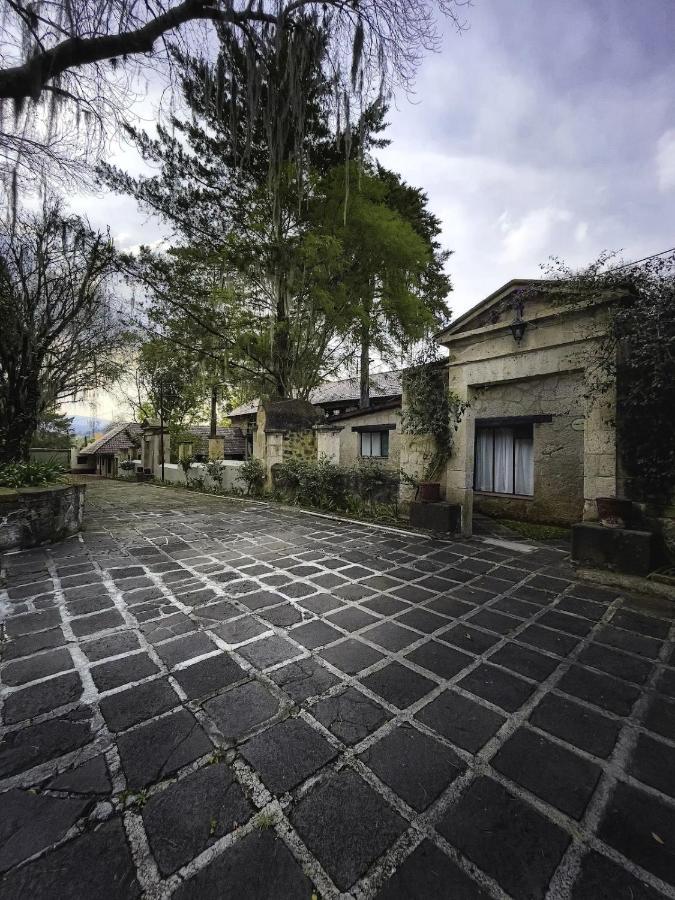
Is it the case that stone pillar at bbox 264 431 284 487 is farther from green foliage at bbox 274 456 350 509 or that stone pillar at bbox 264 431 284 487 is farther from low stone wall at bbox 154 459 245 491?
low stone wall at bbox 154 459 245 491

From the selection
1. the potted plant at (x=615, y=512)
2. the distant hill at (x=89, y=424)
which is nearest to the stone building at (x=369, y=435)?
the potted plant at (x=615, y=512)

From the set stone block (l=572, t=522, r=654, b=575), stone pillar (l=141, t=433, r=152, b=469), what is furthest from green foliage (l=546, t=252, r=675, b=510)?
stone pillar (l=141, t=433, r=152, b=469)

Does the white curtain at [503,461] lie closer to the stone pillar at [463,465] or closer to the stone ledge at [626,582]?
the stone pillar at [463,465]

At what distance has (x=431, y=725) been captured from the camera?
175 centimetres

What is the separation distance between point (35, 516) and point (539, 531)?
795 centimetres

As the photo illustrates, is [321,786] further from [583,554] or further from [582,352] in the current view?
[582,352]

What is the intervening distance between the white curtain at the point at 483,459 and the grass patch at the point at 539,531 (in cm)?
100

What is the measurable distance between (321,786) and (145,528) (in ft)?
17.8

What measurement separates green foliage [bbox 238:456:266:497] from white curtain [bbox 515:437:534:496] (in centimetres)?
634

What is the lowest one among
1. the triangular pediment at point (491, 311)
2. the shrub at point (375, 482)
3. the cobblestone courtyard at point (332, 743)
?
the cobblestone courtyard at point (332, 743)

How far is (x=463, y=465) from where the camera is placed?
5.95 meters

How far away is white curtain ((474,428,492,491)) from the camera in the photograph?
777 cm

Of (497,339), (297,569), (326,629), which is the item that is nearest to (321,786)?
(326,629)

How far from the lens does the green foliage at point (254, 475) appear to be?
388 inches
